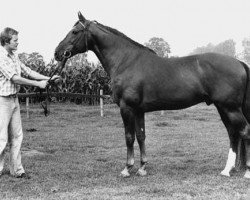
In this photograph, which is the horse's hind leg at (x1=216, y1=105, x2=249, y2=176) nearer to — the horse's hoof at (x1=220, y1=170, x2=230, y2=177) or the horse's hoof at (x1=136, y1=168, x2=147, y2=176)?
the horse's hoof at (x1=220, y1=170, x2=230, y2=177)

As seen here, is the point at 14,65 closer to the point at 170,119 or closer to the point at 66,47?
the point at 66,47

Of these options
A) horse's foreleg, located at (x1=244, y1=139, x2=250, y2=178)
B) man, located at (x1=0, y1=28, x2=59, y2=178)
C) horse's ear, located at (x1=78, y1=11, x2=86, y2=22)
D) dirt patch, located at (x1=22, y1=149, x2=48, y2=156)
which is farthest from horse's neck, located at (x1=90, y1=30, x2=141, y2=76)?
dirt patch, located at (x1=22, y1=149, x2=48, y2=156)

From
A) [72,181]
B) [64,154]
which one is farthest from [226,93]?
[64,154]

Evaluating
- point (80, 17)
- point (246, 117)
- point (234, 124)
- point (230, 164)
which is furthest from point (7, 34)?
point (230, 164)

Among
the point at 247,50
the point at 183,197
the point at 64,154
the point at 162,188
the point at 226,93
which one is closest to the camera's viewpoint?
the point at 183,197

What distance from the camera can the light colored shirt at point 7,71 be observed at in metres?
5.34

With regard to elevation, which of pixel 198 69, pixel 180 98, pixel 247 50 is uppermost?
pixel 247 50

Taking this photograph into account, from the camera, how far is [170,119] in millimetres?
15227

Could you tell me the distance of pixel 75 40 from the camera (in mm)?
6031

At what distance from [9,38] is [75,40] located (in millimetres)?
1101

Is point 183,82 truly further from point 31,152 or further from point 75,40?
point 31,152

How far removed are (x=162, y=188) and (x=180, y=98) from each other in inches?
57.9

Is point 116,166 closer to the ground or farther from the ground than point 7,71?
closer to the ground

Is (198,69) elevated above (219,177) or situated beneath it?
elevated above
